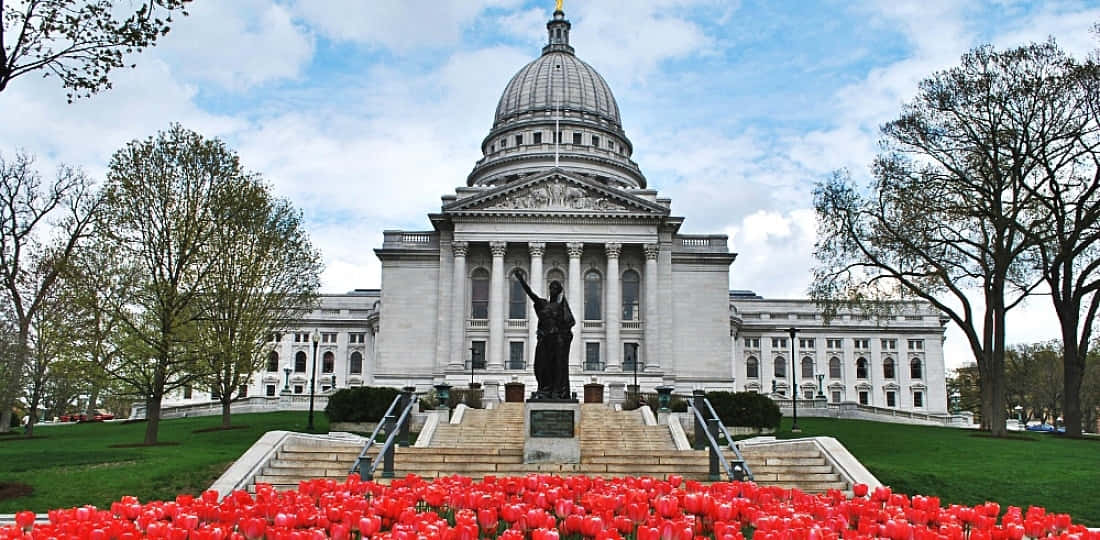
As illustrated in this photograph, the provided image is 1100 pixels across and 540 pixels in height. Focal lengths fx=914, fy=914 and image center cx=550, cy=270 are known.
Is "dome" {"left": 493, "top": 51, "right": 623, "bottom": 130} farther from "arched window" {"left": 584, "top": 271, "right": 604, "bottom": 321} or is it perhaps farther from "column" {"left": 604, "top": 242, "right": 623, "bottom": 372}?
"column" {"left": 604, "top": 242, "right": 623, "bottom": 372}

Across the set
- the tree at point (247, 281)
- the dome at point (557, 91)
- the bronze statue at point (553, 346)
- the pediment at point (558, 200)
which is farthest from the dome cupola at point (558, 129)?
the bronze statue at point (553, 346)

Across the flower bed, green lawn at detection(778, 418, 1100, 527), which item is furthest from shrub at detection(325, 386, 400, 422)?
the flower bed

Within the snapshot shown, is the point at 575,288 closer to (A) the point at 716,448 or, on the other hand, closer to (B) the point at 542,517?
(A) the point at 716,448

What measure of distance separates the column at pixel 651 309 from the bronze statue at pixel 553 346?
122 feet

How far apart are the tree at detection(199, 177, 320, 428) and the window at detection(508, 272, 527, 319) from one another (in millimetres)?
20925

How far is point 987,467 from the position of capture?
2253 centimetres

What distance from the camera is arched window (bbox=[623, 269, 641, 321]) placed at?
6159 centimetres

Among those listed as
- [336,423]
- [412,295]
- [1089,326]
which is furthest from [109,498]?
[412,295]

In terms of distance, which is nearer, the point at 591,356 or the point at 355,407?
the point at 355,407

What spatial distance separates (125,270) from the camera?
107ft

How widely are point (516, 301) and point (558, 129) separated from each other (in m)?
21.3

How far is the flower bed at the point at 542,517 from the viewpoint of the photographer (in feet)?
19.7

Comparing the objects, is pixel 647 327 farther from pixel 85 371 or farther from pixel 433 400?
pixel 85 371

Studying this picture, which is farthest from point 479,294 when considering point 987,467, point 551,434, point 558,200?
point 551,434
